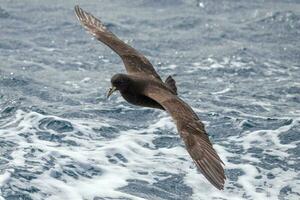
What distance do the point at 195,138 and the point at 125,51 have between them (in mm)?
4166

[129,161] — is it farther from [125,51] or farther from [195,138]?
[195,138]

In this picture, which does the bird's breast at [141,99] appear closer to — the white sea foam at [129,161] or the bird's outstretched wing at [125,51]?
the bird's outstretched wing at [125,51]

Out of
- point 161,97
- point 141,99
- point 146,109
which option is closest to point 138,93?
point 141,99

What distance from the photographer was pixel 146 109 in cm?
2056

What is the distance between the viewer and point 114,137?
61.4ft

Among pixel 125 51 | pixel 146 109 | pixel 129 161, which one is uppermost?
pixel 146 109

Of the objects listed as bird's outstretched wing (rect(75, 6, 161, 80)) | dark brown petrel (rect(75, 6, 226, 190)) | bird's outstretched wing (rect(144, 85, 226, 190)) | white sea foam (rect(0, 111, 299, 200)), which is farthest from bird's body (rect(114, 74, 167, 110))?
white sea foam (rect(0, 111, 299, 200))

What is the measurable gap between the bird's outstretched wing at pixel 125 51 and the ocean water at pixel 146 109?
2.64m

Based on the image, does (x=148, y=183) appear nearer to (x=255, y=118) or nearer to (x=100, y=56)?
(x=255, y=118)

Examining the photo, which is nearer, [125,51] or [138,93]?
[138,93]

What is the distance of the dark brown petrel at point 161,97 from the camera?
11.3 m

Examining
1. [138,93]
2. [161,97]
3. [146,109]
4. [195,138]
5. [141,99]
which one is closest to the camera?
[195,138]

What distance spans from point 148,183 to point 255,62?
941 cm

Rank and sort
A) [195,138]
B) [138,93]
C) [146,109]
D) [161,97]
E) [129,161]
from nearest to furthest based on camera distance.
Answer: [195,138] → [161,97] → [138,93] → [129,161] → [146,109]
